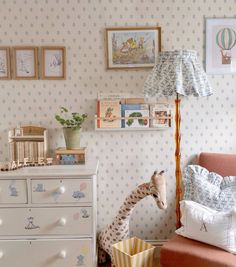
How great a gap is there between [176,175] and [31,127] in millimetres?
1126

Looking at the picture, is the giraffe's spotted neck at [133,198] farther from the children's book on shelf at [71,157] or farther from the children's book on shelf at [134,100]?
the children's book on shelf at [134,100]

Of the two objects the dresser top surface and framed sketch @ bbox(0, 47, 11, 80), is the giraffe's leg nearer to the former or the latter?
the dresser top surface

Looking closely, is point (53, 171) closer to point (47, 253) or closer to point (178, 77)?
point (47, 253)

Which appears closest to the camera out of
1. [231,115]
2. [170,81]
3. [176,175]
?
[170,81]

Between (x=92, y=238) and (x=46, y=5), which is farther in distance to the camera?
(x=46, y=5)

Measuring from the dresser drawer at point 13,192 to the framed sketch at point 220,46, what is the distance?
62.0 inches

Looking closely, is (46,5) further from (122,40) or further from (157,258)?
(157,258)

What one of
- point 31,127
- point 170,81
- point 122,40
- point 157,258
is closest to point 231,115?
point 170,81

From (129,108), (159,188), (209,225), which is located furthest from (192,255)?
(129,108)

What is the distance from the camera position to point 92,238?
2.32 m

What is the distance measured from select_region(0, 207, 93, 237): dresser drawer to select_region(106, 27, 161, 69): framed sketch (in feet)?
3.62

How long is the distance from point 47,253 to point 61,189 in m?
0.45

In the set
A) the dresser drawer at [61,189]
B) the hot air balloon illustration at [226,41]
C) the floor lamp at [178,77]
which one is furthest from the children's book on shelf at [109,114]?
the hot air balloon illustration at [226,41]

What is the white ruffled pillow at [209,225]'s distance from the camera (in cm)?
205
